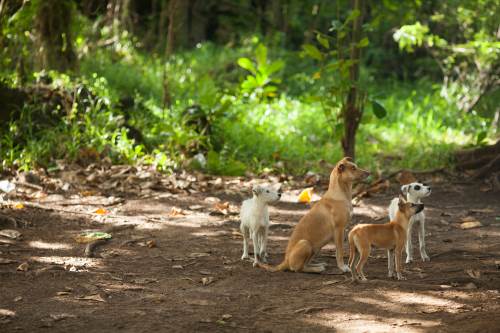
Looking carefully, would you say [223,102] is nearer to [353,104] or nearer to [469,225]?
[353,104]

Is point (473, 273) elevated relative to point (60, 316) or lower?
elevated

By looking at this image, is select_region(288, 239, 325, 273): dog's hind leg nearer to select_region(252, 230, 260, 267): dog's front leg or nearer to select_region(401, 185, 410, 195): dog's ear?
select_region(252, 230, 260, 267): dog's front leg

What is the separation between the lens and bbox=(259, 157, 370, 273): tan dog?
20.7 ft

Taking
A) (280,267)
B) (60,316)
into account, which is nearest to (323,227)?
(280,267)

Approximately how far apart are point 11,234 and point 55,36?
248 inches

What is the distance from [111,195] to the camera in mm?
9688

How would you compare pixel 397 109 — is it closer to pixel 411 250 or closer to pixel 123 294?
pixel 411 250

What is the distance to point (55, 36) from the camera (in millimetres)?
12953

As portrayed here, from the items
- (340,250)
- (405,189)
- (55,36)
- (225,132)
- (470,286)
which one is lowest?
(470,286)

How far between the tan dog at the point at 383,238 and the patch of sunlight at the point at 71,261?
2256mm

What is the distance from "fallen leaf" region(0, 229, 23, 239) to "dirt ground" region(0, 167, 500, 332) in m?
0.08

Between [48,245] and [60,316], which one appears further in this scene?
[48,245]

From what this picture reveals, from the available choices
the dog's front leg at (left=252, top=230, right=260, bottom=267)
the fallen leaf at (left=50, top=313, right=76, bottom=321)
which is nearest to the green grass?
the dog's front leg at (left=252, top=230, right=260, bottom=267)

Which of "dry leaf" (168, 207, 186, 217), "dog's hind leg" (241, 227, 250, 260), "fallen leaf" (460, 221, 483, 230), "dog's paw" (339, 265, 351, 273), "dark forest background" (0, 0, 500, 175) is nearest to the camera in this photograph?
"dog's paw" (339, 265, 351, 273)
